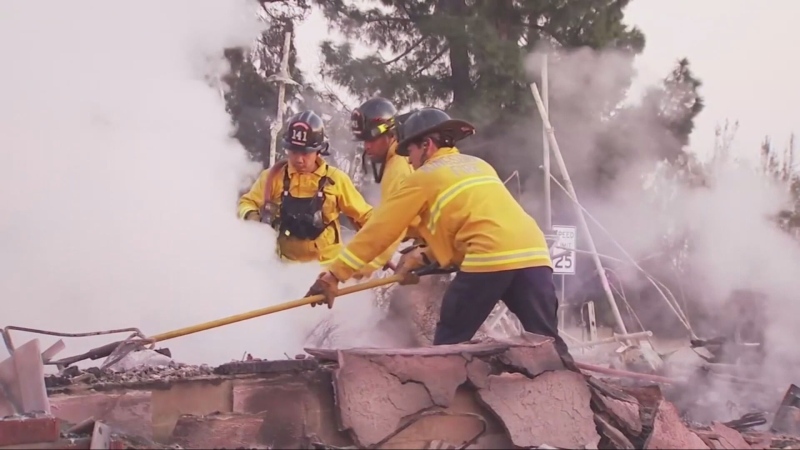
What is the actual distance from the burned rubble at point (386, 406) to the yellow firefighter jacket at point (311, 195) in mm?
3032

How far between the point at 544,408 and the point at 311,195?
12.0 ft

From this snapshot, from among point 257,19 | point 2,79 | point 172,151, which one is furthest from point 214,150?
point 257,19

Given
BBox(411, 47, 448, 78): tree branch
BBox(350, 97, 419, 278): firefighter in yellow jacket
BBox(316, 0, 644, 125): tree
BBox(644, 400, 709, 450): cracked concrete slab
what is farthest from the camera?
BBox(411, 47, 448, 78): tree branch

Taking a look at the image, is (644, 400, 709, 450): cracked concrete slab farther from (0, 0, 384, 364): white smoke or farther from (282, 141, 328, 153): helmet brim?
(282, 141, 328, 153): helmet brim

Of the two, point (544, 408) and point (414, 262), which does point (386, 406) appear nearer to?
point (544, 408)

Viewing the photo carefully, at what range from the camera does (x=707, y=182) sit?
1339cm

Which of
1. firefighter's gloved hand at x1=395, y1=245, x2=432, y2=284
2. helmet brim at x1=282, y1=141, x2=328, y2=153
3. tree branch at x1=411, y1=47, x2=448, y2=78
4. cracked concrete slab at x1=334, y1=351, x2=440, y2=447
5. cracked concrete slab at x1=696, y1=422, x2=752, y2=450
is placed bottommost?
cracked concrete slab at x1=696, y1=422, x2=752, y2=450

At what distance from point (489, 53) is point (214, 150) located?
725 cm

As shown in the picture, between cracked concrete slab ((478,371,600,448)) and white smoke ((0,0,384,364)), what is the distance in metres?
3.02

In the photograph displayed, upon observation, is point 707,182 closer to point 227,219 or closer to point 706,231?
point 706,231

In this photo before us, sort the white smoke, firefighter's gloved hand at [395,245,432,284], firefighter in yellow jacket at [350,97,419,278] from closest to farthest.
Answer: firefighter's gloved hand at [395,245,432,284] → firefighter in yellow jacket at [350,97,419,278] → the white smoke

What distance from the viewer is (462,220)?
4586 millimetres

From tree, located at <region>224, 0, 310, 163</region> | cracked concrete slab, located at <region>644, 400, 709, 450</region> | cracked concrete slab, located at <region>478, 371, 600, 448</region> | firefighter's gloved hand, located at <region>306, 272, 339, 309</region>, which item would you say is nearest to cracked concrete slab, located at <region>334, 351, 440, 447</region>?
cracked concrete slab, located at <region>478, 371, 600, 448</region>

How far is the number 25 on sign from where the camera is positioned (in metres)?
9.84
